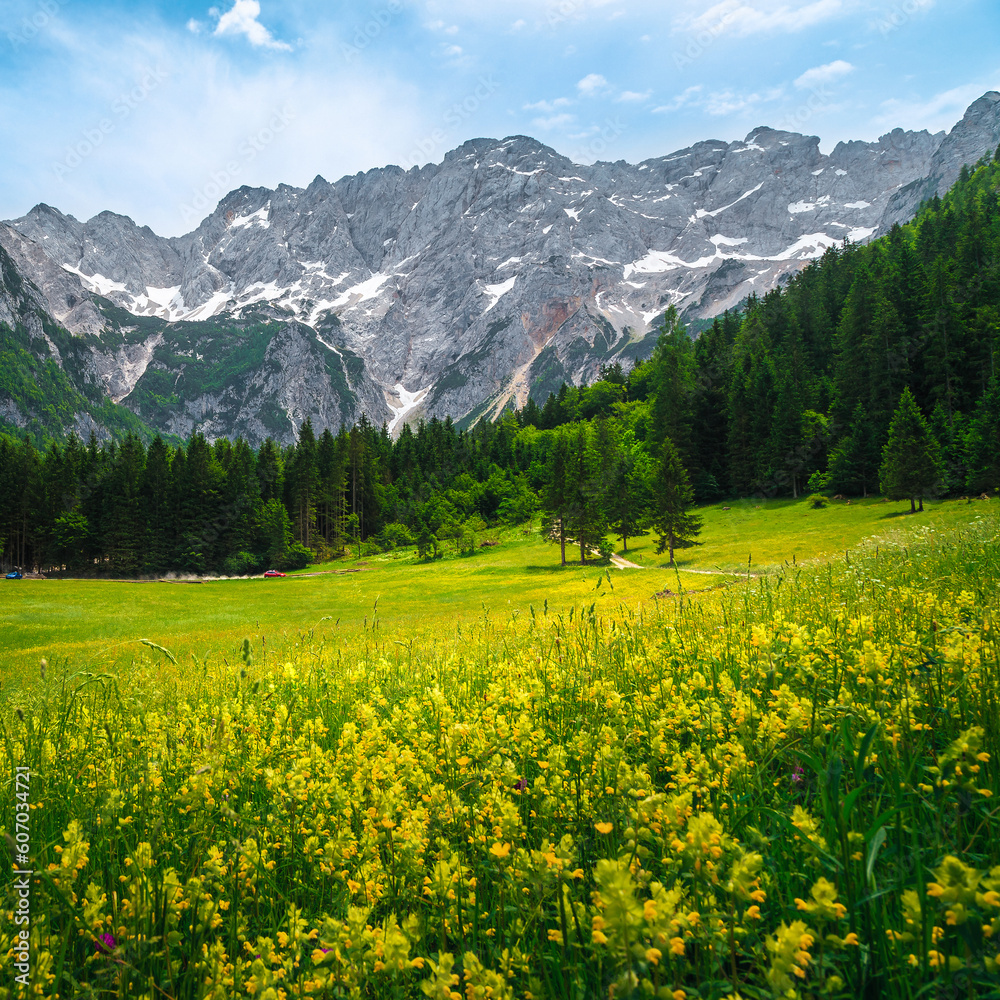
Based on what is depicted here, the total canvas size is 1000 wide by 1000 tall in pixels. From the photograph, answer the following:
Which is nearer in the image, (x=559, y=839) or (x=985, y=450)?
(x=559, y=839)

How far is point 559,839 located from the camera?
2705 mm

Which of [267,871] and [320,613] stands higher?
[267,871]

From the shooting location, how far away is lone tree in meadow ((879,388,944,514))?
47531 mm

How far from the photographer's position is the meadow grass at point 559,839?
4.96 ft

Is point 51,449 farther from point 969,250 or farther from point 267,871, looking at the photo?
point 969,250

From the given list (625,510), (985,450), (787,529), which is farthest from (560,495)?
(985,450)

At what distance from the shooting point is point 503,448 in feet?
378

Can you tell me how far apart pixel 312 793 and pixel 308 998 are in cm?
140

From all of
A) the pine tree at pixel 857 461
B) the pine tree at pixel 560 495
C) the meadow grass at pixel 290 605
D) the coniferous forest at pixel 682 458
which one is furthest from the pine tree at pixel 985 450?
the pine tree at pixel 560 495

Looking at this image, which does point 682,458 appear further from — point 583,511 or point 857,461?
point 583,511

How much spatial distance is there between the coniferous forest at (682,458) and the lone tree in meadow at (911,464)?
0.55 ft

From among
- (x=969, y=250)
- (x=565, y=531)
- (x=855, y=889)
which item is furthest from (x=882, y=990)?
(x=969, y=250)

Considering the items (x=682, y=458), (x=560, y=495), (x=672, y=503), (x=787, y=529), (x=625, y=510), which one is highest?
(x=682, y=458)

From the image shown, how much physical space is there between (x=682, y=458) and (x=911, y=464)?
35412 millimetres
